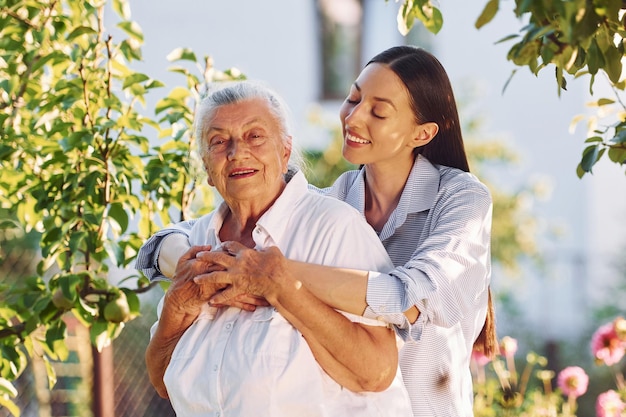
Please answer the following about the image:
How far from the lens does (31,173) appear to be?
10.3 feet

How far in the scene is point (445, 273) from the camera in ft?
6.95

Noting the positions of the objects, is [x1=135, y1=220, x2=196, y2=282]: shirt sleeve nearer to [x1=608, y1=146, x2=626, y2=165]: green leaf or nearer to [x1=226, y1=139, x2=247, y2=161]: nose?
[x1=226, y1=139, x2=247, y2=161]: nose

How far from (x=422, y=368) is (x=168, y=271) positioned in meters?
0.62

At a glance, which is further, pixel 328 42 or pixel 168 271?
pixel 328 42

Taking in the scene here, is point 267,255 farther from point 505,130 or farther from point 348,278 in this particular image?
point 505,130

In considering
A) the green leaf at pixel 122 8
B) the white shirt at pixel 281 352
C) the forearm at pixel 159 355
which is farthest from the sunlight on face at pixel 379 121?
the green leaf at pixel 122 8

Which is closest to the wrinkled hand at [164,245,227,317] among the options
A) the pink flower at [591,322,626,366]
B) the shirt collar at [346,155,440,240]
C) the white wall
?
the shirt collar at [346,155,440,240]

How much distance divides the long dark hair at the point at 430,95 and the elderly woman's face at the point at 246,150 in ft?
1.39

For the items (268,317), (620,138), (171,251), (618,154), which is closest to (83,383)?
(171,251)

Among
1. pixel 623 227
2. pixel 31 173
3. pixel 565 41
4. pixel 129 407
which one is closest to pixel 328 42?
pixel 623 227

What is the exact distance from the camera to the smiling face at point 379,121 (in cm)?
242

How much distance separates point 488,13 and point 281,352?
757 millimetres

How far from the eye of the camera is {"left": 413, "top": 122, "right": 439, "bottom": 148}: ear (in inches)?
97.6

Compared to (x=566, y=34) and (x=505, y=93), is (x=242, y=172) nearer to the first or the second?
(x=566, y=34)
